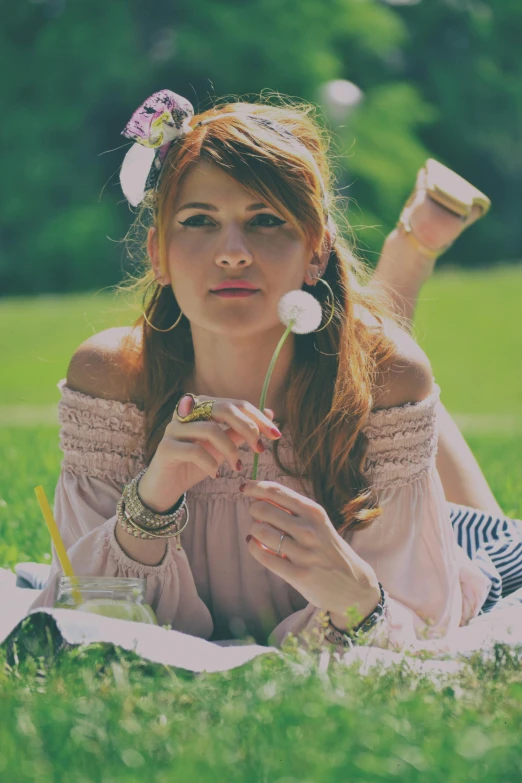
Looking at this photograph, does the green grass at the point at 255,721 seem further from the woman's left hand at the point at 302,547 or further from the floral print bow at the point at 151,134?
the floral print bow at the point at 151,134

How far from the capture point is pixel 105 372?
3.52m

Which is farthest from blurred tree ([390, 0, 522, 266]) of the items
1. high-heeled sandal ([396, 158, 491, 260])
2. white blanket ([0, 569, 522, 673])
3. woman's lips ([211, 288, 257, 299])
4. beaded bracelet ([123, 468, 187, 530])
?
white blanket ([0, 569, 522, 673])

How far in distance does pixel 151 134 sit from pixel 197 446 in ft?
3.22

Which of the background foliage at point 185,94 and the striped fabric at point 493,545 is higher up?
the background foliage at point 185,94

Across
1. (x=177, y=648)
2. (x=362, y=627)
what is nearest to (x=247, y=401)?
(x=362, y=627)

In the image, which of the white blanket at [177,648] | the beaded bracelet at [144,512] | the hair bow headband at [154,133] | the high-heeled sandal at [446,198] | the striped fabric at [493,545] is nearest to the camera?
the white blanket at [177,648]

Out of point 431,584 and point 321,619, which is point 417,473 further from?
point 321,619

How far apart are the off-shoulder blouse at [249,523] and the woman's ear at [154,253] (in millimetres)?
384

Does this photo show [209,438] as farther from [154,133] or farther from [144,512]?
[154,133]

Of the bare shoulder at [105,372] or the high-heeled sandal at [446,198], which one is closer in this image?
the bare shoulder at [105,372]

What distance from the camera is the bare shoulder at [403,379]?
3.40 m

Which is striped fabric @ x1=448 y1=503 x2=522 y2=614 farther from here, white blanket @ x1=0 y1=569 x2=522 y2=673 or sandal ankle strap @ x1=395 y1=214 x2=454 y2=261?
sandal ankle strap @ x1=395 y1=214 x2=454 y2=261

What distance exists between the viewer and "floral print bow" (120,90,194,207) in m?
3.31

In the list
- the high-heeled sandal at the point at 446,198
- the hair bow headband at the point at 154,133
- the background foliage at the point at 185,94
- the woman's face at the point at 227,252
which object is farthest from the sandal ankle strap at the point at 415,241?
the background foliage at the point at 185,94
